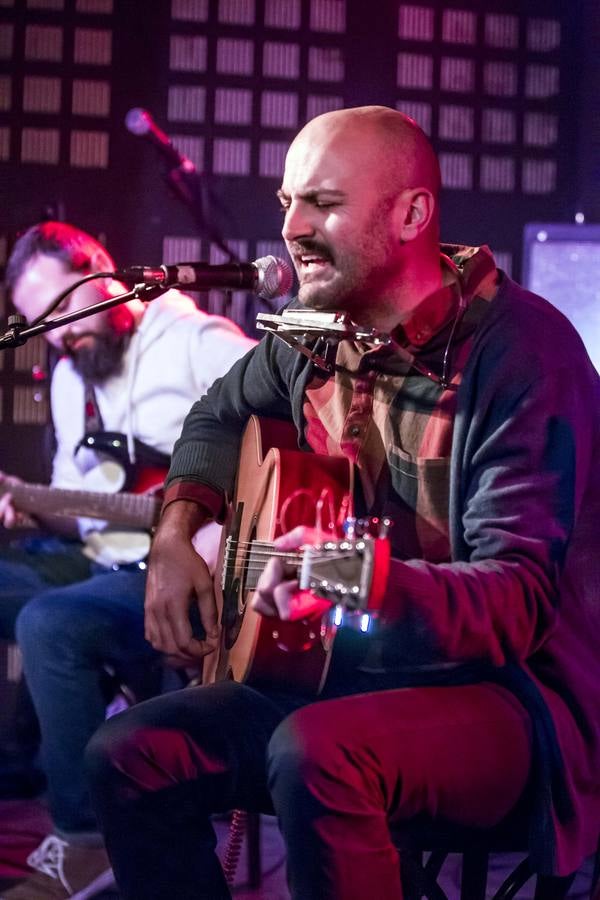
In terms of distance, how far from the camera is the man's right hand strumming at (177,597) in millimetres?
2285

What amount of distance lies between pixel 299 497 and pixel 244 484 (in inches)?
17.4

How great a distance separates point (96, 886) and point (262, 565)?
4.27 feet

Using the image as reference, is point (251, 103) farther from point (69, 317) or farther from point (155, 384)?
point (69, 317)

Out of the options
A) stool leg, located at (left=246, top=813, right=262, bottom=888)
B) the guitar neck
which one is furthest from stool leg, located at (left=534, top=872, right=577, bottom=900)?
the guitar neck

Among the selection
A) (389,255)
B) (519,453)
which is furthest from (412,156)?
(519,453)

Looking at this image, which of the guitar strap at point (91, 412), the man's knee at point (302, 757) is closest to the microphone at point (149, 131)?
the guitar strap at point (91, 412)

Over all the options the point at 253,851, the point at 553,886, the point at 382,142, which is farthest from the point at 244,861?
the point at 382,142

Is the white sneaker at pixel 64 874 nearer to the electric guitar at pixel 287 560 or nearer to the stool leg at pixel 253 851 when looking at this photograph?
the stool leg at pixel 253 851

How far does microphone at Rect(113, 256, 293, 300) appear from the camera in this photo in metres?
2.11

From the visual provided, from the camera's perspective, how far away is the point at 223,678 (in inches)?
90.2

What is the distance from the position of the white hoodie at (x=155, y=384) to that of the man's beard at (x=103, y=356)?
2cm

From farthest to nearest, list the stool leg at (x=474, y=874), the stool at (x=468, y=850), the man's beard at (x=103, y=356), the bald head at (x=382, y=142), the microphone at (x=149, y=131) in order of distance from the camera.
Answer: the man's beard at (x=103, y=356) → the microphone at (x=149, y=131) → the bald head at (x=382, y=142) → the stool leg at (x=474, y=874) → the stool at (x=468, y=850)

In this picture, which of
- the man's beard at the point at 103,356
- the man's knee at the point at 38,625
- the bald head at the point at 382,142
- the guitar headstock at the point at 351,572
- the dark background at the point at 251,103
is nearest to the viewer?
the guitar headstock at the point at 351,572

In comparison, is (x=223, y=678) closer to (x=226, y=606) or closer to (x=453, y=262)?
(x=226, y=606)
